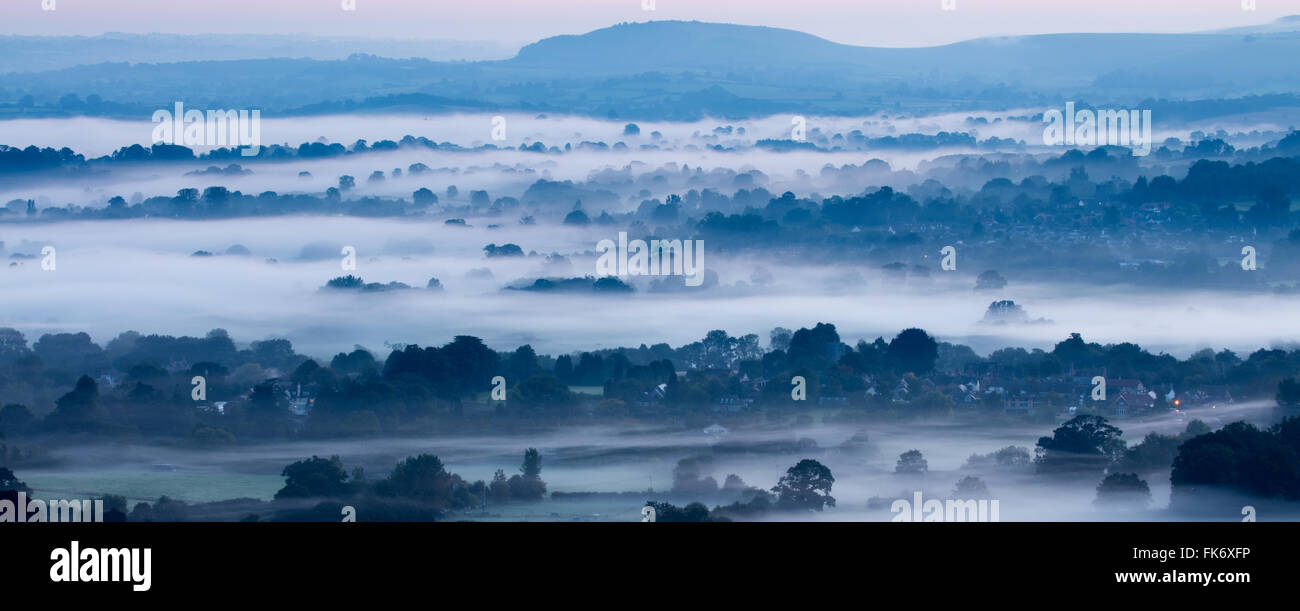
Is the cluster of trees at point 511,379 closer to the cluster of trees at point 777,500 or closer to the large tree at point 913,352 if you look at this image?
the large tree at point 913,352

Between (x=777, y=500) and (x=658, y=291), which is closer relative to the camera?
(x=777, y=500)

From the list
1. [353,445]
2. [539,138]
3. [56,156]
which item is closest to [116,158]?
[56,156]

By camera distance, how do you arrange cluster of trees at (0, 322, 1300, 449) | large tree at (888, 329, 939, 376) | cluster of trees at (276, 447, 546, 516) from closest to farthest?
1. cluster of trees at (276, 447, 546, 516)
2. cluster of trees at (0, 322, 1300, 449)
3. large tree at (888, 329, 939, 376)

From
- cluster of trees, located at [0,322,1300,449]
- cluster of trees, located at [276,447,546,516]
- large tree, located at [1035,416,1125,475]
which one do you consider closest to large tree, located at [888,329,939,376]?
cluster of trees, located at [0,322,1300,449]

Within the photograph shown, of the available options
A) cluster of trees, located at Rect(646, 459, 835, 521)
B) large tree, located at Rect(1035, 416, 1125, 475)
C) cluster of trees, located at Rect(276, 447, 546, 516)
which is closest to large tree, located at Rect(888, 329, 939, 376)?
large tree, located at Rect(1035, 416, 1125, 475)

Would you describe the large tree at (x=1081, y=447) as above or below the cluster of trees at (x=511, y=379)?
below

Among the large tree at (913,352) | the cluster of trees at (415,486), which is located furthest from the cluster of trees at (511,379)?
the cluster of trees at (415,486)

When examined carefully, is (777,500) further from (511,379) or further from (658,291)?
(658,291)

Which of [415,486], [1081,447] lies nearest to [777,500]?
[415,486]

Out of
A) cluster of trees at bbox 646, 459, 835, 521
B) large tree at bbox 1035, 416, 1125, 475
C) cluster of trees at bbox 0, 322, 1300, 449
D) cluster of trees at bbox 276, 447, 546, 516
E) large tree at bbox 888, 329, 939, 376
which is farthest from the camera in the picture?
large tree at bbox 888, 329, 939, 376

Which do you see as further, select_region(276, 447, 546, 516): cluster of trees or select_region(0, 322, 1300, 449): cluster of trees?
select_region(0, 322, 1300, 449): cluster of trees

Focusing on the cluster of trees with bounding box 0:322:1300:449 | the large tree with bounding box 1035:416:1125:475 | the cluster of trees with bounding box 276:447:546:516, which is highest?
the cluster of trees with bounding box 0:322:1300:449

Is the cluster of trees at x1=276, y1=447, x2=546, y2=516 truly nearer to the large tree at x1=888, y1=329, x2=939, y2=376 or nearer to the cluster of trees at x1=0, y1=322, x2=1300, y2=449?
the cluster of trees at x1=0, y1=322, x2=1300, y2=449

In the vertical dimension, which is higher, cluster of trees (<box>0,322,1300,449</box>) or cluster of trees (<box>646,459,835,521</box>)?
cluster of trees (<box>0,322,1300,449</box>)
